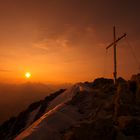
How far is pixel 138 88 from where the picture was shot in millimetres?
24391

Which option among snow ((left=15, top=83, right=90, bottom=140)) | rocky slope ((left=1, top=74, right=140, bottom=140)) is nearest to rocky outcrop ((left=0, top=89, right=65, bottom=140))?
rocky slope ((left=1, top=74, right=140, bottom=140))

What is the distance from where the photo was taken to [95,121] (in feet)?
47.9

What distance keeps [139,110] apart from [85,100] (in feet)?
41.6

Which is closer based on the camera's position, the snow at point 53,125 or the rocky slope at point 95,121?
the rocky slope at point 95,121

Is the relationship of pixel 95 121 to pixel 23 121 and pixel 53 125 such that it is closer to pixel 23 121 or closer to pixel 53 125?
pixel 53 125

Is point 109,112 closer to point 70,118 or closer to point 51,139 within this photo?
point 70,118

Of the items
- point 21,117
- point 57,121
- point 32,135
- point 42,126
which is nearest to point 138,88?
point 57,121

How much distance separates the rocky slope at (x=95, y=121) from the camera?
1416cm

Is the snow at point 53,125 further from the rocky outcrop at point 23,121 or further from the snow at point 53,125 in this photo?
the rocky outcrop at point 23,121

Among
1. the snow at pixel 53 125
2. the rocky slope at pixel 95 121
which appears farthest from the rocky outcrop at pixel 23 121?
the snow at pixel 53 125

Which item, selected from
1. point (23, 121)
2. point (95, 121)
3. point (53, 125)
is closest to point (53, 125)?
point (53, 125)

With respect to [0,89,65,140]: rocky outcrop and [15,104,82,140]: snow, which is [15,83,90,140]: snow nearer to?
[15,104,82,140]: snow

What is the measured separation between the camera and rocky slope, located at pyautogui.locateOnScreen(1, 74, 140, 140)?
14.2m

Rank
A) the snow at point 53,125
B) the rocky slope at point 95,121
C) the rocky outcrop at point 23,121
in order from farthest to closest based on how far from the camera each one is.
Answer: the rocky outcrop at point 23,121
the snow at point 53,125
the rocky slope at point 95,121
